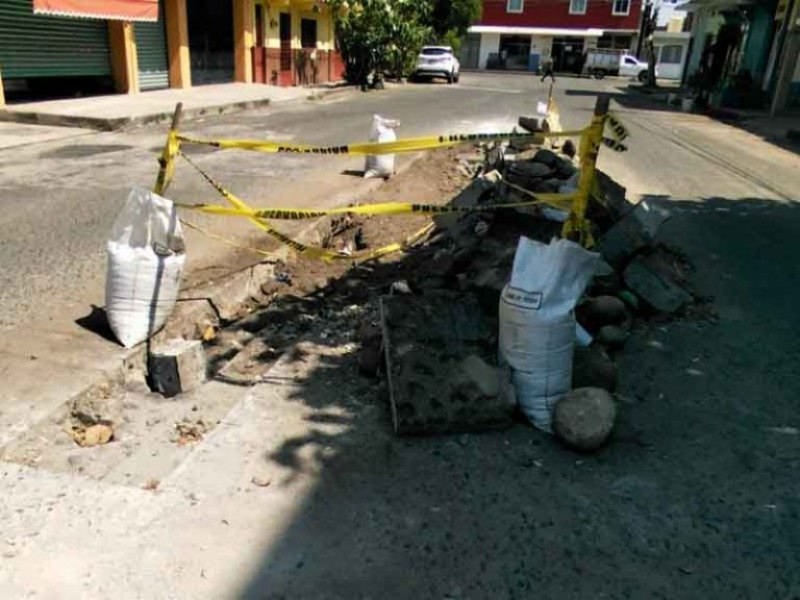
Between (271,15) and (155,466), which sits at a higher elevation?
(271,15)

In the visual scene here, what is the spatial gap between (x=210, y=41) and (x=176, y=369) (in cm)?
2203

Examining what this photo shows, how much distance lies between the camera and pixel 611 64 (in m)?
48.2

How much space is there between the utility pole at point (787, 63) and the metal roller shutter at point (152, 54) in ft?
61.3

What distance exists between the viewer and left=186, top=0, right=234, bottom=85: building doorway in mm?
22391

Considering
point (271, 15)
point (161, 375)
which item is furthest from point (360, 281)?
point (271, 15)

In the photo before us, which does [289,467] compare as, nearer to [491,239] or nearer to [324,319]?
[324,319]

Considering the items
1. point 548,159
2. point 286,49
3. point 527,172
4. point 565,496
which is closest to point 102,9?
point 286,49

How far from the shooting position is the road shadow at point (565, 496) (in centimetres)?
249

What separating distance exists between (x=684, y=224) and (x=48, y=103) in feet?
46.3

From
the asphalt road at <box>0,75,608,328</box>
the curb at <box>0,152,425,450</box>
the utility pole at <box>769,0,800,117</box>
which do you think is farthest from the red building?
the curb at <box>0,152,425,450</box>

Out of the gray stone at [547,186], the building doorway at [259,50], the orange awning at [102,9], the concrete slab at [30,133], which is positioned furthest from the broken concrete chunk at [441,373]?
the building doorway at [259,50]

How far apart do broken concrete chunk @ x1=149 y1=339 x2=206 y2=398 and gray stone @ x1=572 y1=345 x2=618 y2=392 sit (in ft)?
7.02

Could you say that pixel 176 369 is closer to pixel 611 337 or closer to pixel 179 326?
pixel 179 326

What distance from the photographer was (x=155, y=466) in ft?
10.8
